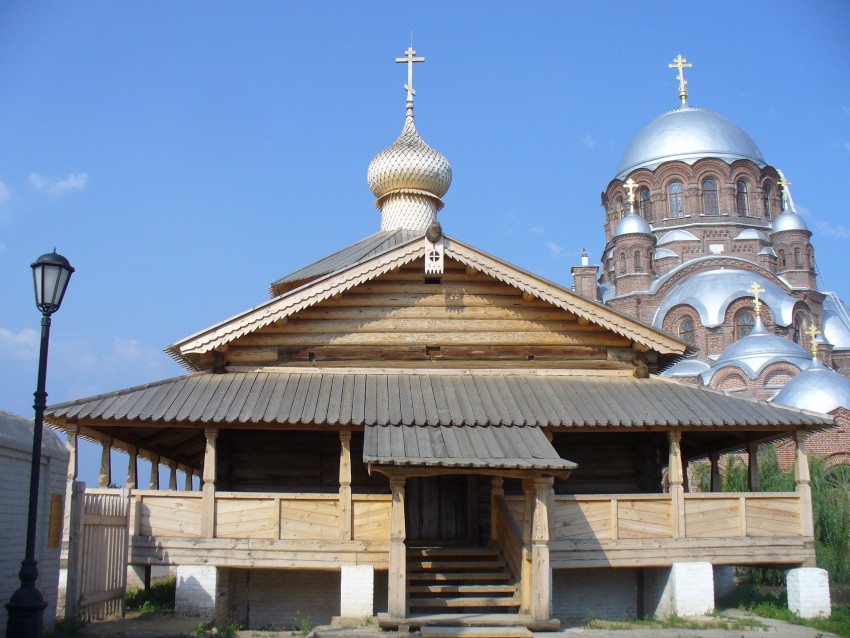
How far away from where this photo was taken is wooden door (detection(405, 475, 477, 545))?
15.5 m

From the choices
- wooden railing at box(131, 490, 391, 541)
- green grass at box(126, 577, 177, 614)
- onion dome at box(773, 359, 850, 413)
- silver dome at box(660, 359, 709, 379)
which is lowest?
green grass at box(126, 577, 177, 614)

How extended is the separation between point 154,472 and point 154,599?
15.2ft

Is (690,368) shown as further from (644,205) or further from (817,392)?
(644,205)

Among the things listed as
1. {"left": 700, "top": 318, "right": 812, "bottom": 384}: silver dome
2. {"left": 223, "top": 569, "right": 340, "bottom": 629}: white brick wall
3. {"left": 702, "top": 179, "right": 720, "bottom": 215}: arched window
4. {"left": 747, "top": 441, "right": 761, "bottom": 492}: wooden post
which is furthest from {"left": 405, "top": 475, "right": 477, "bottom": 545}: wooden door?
{"left": 702, "top": 179, "right": 720, "bottom": 215}: arched window

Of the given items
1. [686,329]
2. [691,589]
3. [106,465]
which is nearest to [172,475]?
[106,465]

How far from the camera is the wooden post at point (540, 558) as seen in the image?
1153 cm

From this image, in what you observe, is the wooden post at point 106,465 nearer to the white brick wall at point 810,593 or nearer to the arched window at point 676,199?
the white brick wall at point 810,593

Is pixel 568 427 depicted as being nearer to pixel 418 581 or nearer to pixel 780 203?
pixel 418 581

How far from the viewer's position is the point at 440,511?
1567 cm

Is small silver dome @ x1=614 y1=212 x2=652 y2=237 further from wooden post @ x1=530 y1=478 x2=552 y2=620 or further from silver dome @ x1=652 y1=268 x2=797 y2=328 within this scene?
wooden post @ x1=530 y1=478 x2=552 y2=620

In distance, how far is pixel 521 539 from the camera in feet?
40.9

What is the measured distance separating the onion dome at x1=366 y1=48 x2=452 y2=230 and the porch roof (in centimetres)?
809

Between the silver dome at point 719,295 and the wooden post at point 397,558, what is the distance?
3870cm

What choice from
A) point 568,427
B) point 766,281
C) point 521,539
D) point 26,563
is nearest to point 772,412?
point 568,427
